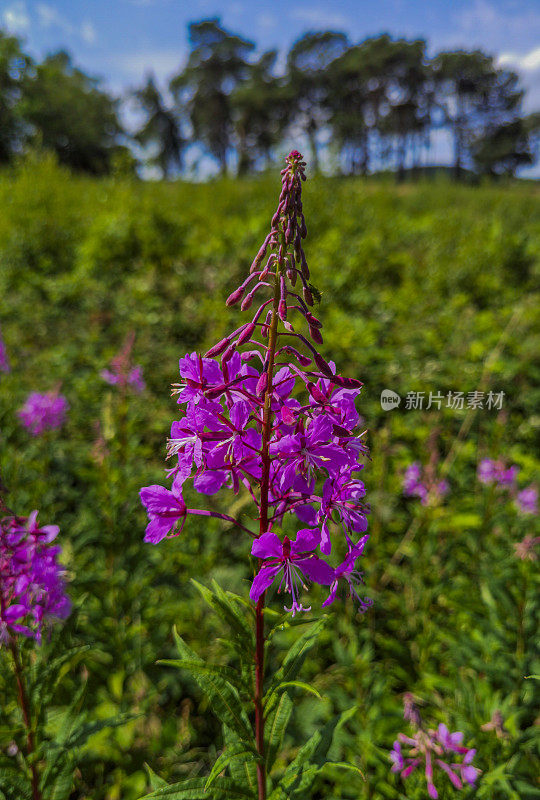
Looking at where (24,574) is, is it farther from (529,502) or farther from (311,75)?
(311,75)

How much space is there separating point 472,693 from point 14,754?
A: 1.69 meters

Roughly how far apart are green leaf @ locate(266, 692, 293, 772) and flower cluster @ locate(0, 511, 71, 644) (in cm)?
63

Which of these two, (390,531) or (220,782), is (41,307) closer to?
(390,531)

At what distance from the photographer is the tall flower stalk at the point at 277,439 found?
0.85 meters

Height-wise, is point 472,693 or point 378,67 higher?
point 378,67

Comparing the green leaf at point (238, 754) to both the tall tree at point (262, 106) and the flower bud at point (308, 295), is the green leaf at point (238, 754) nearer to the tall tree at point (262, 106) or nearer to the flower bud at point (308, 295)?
the flower bud at point (308, 295)

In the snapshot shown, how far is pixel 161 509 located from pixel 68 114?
24710 mm

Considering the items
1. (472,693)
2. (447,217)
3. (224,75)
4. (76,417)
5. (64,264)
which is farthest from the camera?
(224,75)

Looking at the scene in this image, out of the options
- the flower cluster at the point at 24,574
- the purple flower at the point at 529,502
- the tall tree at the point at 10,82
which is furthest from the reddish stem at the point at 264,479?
the tall tree at the point at 10,82

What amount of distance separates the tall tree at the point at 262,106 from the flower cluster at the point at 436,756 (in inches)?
1525

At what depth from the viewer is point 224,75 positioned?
157 feet

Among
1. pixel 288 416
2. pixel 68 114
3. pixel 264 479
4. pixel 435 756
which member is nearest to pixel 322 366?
pixel 288 416

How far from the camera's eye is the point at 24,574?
47.2 inches

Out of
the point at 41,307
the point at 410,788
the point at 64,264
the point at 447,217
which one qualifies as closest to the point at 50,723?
the point at 410,788
